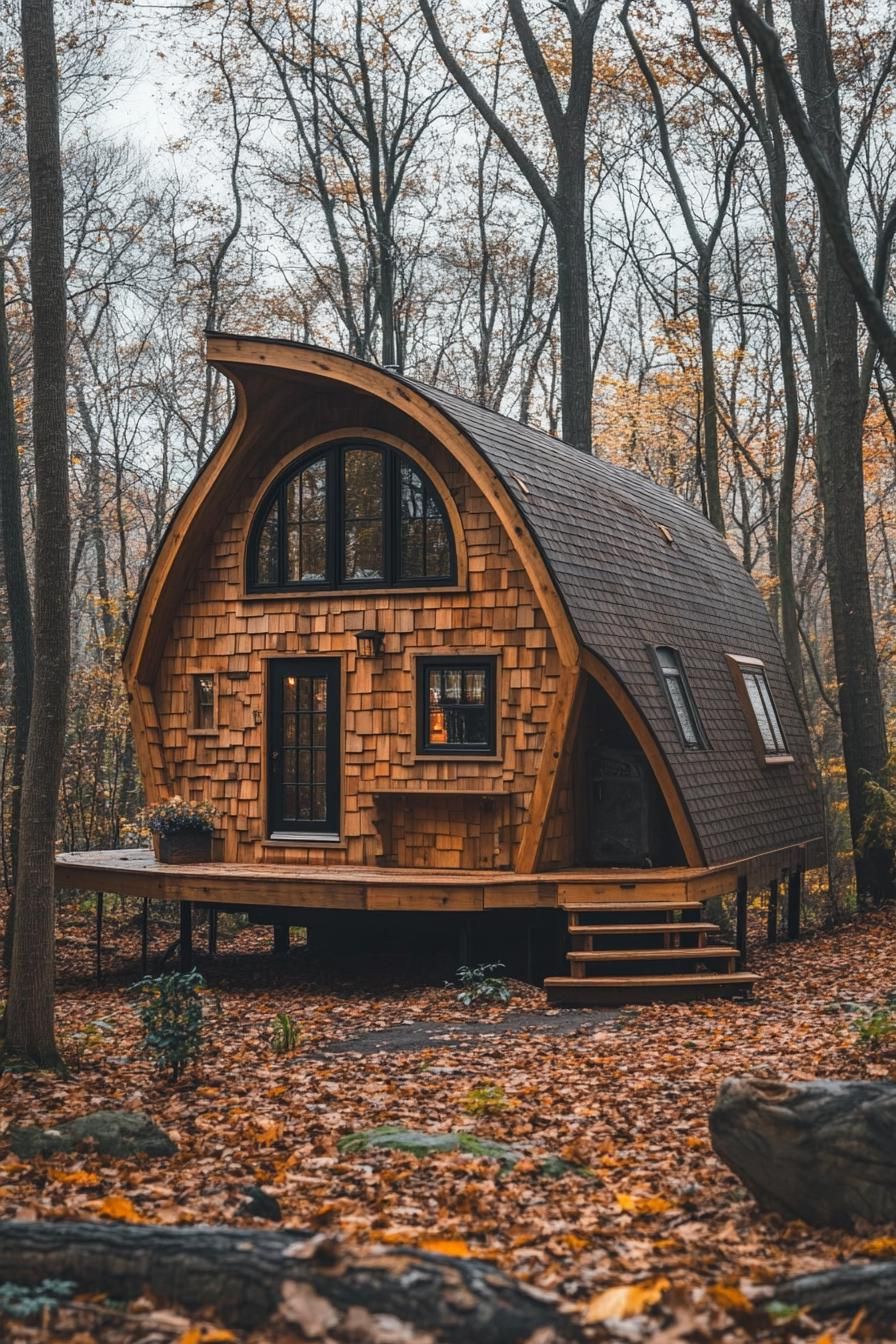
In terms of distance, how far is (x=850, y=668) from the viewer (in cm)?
1566

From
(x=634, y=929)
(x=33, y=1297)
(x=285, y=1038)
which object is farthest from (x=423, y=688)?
(x=33, y=1297)

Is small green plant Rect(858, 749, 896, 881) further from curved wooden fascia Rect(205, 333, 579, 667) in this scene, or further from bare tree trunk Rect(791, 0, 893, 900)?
curved wooden fascia Rect(205, 333, 579, 667)

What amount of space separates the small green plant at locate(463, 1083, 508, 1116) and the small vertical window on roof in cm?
593

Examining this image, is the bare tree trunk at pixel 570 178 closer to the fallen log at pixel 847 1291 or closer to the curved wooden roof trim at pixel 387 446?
the curved wooden roof trim at pixel 387 446

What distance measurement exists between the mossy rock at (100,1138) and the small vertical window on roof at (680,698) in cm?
731

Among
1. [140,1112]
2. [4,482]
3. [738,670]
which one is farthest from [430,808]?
[4,482]

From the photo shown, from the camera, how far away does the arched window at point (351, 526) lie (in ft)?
41.8

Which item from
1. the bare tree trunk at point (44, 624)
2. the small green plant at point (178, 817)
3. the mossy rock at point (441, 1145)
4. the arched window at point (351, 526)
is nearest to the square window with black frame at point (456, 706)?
the arched window at point (351, 526)

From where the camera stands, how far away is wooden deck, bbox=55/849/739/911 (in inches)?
445

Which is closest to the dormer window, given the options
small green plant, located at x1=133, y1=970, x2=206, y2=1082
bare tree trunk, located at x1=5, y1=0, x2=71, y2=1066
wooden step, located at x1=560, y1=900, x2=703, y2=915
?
wooden step, located at x1=560, y1=900, x2=703, y2=915

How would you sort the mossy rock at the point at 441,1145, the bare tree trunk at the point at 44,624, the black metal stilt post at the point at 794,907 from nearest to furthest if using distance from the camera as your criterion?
the mossy rock at the point at 441,1145, the bare tree trunk at the point at 44,624, the black metal stilt post at the point at 794,907

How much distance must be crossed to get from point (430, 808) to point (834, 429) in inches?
292

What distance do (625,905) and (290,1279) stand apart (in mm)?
7676

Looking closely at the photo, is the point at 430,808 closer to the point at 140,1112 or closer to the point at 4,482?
the point at 140,1112
